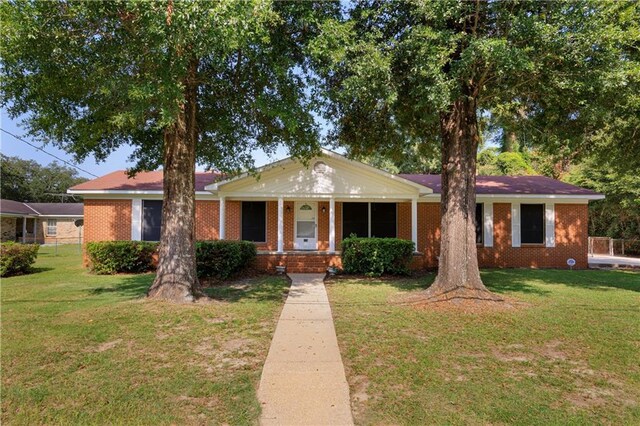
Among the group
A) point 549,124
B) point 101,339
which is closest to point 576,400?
point 101,339

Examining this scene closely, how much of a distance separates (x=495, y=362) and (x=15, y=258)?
14443 millimetres

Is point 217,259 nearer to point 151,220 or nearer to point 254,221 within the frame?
point 254,221

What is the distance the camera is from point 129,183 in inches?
591

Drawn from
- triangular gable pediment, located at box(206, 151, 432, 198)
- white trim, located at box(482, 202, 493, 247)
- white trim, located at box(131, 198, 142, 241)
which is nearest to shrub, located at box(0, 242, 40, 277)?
white trim, located at box(131, 198, 142, 241)

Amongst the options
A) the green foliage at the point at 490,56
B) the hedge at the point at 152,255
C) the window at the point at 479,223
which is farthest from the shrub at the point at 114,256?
the window at the point at 479,223

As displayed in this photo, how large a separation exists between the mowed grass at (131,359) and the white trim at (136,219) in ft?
18.5

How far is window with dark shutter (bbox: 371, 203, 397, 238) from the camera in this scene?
1527cm

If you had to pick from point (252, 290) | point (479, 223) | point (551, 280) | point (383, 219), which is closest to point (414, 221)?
point (383, 219)

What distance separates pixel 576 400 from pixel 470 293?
438cm

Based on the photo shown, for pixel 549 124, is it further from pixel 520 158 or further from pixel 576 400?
pixel 520 158

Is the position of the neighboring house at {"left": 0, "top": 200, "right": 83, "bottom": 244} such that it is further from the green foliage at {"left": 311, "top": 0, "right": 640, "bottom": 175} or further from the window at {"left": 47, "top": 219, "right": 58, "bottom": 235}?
the green foliage at {"left": 311, "top": 0, "right": 640, "bottom": 175}

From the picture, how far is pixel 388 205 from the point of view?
50.3 ft

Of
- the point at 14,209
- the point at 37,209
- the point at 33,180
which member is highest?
the point at 33,180

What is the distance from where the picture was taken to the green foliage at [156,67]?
203 inches
